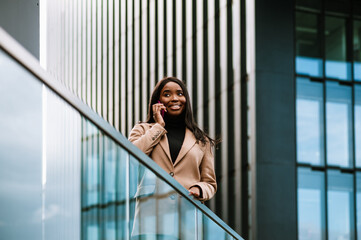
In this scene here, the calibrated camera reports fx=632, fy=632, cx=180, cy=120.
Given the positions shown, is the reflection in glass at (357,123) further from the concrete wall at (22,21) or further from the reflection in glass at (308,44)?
the concrete wall at (22,21)

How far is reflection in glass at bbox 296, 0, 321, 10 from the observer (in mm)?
16688

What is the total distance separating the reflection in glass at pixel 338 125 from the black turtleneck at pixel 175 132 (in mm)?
11892

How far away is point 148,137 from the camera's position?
187 inches

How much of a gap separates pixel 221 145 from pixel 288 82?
113 inches

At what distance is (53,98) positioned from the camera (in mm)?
3275

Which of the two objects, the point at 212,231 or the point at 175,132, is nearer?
the point at 212,231

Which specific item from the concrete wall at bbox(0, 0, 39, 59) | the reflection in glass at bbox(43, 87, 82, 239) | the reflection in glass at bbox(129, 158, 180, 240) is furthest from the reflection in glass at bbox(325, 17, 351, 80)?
the reflection in glass at bbox(43, 87, 82, 239)

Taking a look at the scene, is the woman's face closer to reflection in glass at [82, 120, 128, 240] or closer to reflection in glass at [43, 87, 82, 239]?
reflection in glass at [82, 120, 128, 240]

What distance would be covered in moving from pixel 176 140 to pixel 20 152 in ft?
6.93

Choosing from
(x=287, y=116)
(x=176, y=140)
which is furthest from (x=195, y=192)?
(x=287, y=116)

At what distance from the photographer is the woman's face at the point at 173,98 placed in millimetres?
5055

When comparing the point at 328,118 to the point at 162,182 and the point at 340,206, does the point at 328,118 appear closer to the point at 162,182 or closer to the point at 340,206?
the point at 340,206

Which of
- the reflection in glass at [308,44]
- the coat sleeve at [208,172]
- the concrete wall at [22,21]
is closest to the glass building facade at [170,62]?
the concrete wall at [22,21]

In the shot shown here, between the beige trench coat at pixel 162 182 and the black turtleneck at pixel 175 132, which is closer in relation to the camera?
the beige trench coat at pixel 162 182
